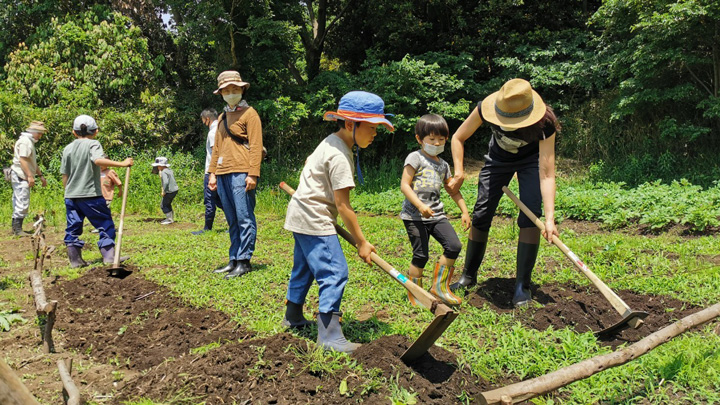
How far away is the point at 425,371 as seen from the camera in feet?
11.0

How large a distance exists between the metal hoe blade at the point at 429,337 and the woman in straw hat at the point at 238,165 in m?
2.92

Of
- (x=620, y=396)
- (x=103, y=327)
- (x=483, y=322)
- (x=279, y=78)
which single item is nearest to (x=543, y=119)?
(x=483, y=322)

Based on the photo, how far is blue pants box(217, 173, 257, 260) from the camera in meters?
5.75

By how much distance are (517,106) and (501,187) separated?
3.02 feet

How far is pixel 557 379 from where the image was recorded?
2660 millimetres

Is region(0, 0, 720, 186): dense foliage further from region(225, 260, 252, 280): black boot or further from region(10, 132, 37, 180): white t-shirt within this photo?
region(225, 260, 252, 280): black boot

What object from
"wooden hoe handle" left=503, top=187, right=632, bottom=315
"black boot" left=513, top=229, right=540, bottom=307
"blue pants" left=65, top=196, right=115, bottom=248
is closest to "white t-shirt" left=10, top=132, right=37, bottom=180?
"blue pants" left=65, top=196, right=115, bottom=248

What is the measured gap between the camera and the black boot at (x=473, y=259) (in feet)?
16.6

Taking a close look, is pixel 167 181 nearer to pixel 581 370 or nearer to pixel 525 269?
pixel 525 269

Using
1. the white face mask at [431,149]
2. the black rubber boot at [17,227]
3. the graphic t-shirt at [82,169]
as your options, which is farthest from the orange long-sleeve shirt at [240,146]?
the black rubber boot at [17,227]

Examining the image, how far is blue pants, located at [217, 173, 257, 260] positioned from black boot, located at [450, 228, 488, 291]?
225 centimetres

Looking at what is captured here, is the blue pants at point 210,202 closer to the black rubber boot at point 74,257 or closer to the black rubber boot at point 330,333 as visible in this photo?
the black rubber boot at point 74,257

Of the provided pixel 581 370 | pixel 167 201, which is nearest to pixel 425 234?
pixel 581 370

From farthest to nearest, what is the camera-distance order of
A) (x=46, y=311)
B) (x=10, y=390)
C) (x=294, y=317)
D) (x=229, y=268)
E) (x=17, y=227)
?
(x=17, y=227) < (x=229, y=268) < (x=294, y=317) < (x=46, y=311) < (x=10, y=390)
